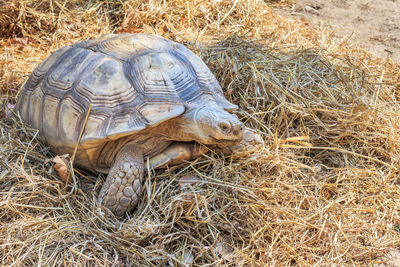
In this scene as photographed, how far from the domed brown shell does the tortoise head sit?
10 centimetres

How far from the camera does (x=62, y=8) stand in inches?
179

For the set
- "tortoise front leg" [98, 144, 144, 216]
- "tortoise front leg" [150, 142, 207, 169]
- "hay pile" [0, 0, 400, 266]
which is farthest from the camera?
"tortoise front leg" [150, 142, 207, 169]

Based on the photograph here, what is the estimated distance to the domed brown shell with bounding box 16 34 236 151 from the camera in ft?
7.76

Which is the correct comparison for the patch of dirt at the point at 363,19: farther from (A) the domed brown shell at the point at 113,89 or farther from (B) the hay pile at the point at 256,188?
(A) the domed brown shell at the point at 113,89

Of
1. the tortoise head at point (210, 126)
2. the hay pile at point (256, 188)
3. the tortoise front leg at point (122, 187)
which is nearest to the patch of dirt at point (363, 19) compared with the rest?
the hay pile at point (256, 188)

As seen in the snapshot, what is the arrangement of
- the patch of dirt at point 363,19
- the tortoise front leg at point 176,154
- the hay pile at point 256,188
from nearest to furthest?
1. the hay pile at point 256,188
2. the tortoise front leg at point 176,154
3. the patch of dirt at point 363,19

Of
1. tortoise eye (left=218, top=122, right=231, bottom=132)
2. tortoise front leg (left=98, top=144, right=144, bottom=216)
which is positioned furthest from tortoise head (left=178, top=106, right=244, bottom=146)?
tortoise front leg (left=98, top=144, right=144, bottom=216)

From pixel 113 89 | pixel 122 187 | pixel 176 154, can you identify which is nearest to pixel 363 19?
pixel 176 154

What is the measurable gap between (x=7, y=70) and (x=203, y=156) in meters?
2.34

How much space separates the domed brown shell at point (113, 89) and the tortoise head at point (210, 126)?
10cm

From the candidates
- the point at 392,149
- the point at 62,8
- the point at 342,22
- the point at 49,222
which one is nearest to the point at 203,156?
the point at 49,222

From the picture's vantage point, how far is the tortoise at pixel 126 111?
2.33m

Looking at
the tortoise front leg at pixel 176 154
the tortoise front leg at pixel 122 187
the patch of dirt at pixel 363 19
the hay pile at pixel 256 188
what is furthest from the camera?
the patch of dirt at pixel 363 19

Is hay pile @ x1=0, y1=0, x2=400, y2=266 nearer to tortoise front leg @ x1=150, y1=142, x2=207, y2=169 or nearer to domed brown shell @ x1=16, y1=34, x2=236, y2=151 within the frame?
tortoise front leg @ x1=150, y1=142, x2=207, y2=169
